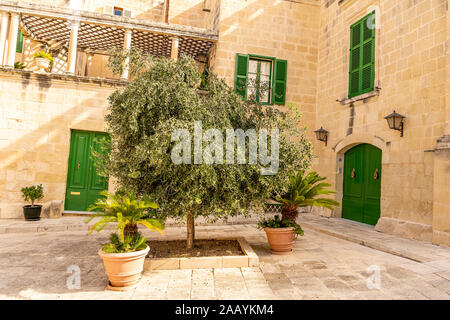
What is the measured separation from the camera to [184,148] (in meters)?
3.54

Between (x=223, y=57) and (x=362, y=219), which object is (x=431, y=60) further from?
(x=223, y=57)

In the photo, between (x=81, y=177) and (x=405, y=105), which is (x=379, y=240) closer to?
(x=405, y=105)

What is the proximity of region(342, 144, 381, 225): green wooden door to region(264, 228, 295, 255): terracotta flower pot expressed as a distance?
3731 mm

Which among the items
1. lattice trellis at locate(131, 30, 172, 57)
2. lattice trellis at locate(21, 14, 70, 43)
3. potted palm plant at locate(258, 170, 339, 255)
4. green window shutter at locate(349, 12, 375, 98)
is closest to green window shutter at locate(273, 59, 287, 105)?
green window shutter at locate(349, 12, 375, 98)

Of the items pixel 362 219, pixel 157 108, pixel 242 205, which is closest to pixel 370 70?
pixel 362 219

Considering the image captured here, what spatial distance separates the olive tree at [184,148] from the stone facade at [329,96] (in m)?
2.86

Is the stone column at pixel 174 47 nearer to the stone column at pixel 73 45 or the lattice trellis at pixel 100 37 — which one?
the lattice trellis at pixel 100 37

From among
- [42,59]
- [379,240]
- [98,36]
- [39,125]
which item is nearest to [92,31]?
[98,36]

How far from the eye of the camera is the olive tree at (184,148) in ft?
11.9

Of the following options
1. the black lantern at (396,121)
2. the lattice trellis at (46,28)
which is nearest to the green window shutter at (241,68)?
the black lantern at (396,121)

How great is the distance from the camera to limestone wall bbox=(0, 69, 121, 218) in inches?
303

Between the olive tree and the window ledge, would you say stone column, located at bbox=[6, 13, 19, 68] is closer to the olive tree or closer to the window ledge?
the olive tree

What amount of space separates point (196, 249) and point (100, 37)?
8.58 m

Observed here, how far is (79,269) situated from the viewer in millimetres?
4098
